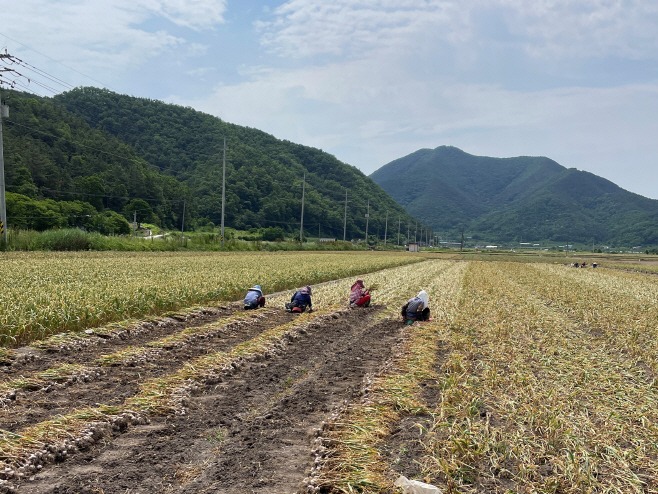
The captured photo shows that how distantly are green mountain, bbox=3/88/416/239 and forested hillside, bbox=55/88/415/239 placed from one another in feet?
0.66

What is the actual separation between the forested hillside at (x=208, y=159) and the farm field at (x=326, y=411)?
2465 inches

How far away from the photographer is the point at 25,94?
210ft

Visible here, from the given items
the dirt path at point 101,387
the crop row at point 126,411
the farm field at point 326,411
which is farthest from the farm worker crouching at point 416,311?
the dirt path at point 101,387

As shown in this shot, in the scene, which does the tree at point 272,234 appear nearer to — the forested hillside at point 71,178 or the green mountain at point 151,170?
the green mountain at point 151,170

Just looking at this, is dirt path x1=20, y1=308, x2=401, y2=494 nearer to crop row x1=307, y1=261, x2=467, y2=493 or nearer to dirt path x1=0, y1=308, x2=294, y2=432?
crop row x1=307, y1=261, x2=467, y2=493

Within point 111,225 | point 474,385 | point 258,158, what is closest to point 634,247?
point 258,158

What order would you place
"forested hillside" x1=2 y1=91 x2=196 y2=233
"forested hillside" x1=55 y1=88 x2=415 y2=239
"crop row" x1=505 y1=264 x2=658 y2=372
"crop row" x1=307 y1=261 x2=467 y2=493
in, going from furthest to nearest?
"forested hillside" x1=55 y1=88 x2=415 y2=239 → "forested hillside" x1=2 y1=91 x2=196 y2=233 → "crop row" x1=505 y1=264 x2=658 y2=372 → "crop row" x1=307 y1=261 x2=467 y2=493

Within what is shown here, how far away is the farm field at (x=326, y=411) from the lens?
11.2 ft

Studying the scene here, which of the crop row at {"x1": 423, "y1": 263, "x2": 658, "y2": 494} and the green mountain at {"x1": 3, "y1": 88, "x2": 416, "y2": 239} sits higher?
the green mountain at {"x1": 3, "y1": 88, "x2": 416, "y2": 239}

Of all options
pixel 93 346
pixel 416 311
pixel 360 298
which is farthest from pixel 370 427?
pixel 360 298

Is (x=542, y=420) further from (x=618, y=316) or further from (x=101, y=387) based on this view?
(x=618, y=316)

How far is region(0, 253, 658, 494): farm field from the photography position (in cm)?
341

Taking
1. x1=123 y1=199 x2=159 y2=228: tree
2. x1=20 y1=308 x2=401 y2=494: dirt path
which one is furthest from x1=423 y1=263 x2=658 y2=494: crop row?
x1=123 y1=199 x2=159 y2=228: tree

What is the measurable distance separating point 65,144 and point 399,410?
215ft
